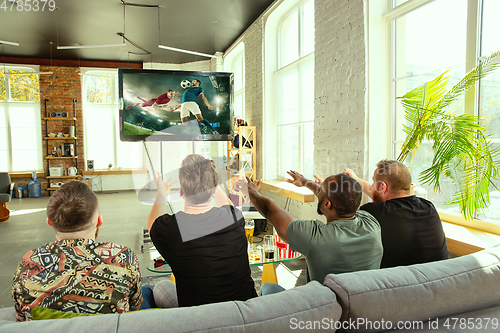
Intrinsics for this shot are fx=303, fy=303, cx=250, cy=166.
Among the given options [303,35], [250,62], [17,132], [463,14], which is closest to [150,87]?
[463,14]

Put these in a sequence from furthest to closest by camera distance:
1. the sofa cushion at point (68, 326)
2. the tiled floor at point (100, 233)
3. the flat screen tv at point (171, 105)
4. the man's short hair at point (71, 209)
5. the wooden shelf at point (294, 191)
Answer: the wooden shelf at point (294, 191)
the tiled floor at point (100, 233)
the flat screen tv at point (171, 105)
the man's short hair at point (71, 209)
the sofa cushion at point (68, 326)

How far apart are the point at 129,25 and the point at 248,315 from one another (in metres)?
6.72

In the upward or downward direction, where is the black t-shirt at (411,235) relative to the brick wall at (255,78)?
Result: downward

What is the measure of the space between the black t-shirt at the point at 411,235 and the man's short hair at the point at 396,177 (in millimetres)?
178

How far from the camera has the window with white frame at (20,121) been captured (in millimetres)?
8430

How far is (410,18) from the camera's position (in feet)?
9.85

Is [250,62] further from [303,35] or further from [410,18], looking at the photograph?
[410,18]

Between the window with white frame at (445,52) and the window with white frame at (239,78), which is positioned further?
the window with white frame at (239,78)

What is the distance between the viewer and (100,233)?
15.5 feet

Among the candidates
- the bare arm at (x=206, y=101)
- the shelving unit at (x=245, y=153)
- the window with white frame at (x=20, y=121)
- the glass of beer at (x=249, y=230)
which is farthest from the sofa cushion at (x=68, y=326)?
the window with white frame at (x=20, y=121)

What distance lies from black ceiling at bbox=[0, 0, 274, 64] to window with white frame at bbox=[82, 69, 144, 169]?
110 cm

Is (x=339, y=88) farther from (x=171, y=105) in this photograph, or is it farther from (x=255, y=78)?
(x=255, y=78)

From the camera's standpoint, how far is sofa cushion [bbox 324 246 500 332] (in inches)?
39.2

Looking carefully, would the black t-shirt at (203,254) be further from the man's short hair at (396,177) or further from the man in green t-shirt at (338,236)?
the man's short hair at (396,177)
